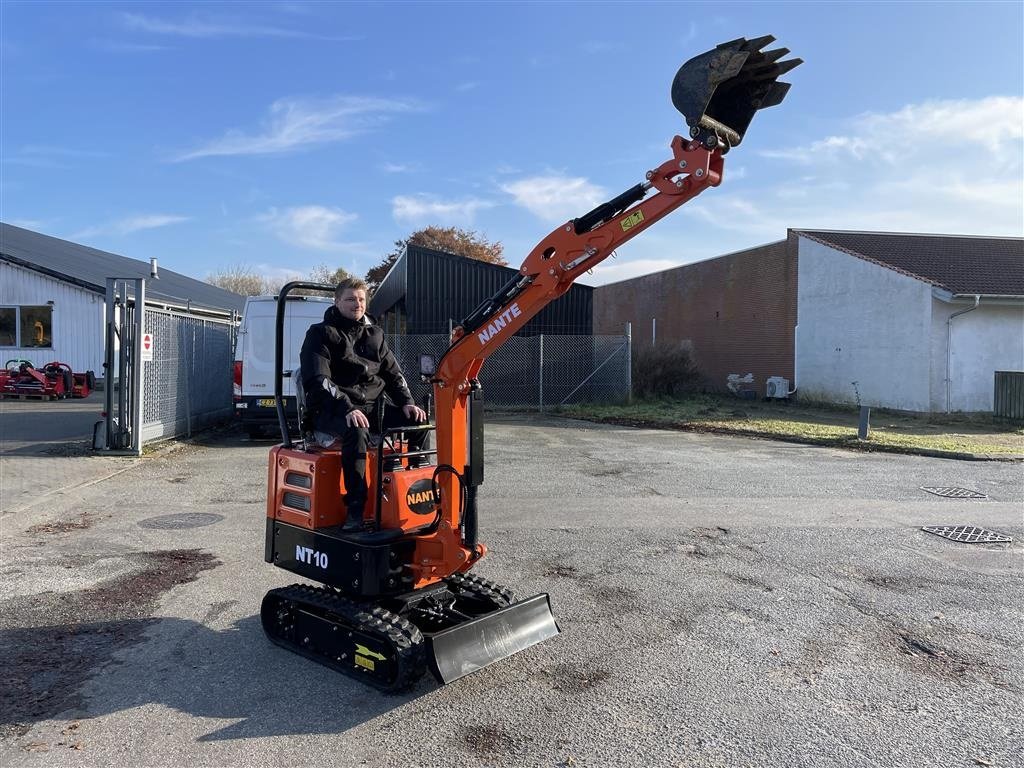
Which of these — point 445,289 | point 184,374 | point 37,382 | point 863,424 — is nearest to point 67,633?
point 184,374

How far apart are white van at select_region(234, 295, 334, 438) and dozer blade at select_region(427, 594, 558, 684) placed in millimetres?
8957

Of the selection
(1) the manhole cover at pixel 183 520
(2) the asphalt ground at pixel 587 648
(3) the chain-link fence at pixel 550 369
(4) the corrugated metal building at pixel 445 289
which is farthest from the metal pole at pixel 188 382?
(4) the corrugated metal building at pixel 445 289

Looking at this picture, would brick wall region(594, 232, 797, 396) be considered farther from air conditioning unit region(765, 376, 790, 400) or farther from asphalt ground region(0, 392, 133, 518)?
asphalt ground region(0, 392, 133, 518)

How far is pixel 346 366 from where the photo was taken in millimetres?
4531

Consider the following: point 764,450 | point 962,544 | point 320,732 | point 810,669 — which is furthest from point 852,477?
point 320,732

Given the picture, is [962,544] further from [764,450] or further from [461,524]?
[764,450]

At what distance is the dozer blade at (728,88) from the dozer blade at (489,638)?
2799 millimetres

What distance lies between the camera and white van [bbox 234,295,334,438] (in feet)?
41.4

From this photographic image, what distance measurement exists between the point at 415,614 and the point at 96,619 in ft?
7.41

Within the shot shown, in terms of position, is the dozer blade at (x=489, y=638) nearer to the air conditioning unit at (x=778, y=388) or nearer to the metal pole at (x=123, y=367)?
the metal pole at (x=123, y=367)

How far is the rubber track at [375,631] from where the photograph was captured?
3775 mm

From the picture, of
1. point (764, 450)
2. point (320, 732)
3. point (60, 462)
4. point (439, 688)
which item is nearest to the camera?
point (320, 732)

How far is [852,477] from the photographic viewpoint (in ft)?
35.4

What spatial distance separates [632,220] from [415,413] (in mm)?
1819
